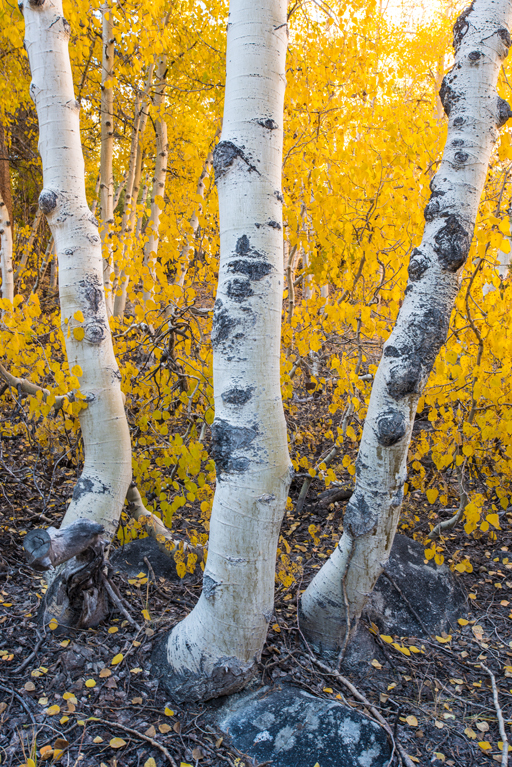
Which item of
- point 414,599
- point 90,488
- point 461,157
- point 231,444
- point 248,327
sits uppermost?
point 461,157

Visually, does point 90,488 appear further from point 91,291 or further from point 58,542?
point 91,291

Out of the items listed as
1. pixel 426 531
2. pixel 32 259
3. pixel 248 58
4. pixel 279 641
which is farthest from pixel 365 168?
pixel 32 259

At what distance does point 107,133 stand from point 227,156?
4.09m

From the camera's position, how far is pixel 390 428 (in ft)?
5.78

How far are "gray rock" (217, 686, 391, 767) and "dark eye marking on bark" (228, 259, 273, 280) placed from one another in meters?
1.47

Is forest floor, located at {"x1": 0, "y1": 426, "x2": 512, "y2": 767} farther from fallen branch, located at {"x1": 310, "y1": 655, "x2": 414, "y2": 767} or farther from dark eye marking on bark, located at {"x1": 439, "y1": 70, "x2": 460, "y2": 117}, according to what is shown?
dark eye marking on bark, located at {"x1": 439, "y1": 70, "x2": 460, "y2": 117}

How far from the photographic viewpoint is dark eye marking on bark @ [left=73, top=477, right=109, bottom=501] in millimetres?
2156

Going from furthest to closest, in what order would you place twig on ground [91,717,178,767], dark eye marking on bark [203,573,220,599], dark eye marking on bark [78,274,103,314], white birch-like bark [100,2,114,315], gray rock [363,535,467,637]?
1. white birch-like bark [100,2,114,315]
2. gray rock [363,535,467,637]
3. dark eye marking on bark [78,274,103,314]
4. dark eye marking on bark [203,573,220,599]
5. twig on ground [91,717,178,767]

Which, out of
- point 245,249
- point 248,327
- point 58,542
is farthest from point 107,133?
point 58,542

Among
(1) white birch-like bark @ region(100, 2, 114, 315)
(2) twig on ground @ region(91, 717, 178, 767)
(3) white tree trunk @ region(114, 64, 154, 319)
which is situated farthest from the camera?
(3) white tree trunk @ region(114, 64, 154, 319)

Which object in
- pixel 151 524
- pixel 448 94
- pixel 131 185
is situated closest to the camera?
pixel 448 94

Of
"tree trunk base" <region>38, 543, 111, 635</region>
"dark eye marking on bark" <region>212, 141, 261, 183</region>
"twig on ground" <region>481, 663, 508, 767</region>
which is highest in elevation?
"dark eye marking on bark" <region>212, 141, 261, 183</region>

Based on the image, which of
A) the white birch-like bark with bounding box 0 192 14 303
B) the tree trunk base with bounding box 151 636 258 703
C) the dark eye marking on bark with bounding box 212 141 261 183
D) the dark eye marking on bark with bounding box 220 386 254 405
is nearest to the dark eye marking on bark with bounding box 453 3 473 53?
the dark eye marking on bark with bounding box 212 141 261 183

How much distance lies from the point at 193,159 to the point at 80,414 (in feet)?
24.5
